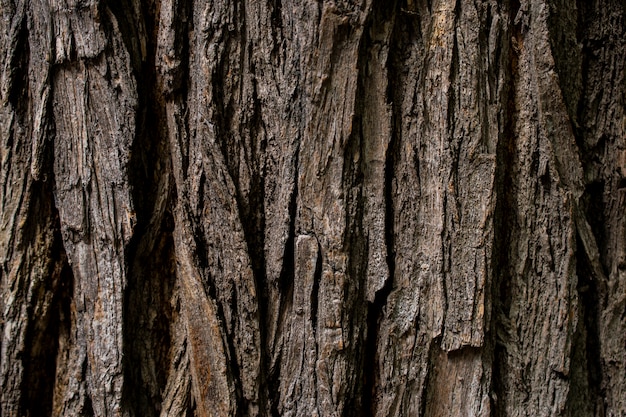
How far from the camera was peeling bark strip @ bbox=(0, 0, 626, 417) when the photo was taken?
1239mm

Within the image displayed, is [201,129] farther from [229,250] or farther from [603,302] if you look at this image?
[603,302]

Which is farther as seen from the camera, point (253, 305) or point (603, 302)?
point (603, 302)

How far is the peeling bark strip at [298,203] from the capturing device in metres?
1.24

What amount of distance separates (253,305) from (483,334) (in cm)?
52

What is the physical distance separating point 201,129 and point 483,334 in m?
0.78

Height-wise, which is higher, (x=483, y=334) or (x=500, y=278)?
(x=500, y=278)

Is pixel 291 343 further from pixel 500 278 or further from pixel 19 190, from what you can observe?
pixel 19 190

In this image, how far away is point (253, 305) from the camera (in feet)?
4.12

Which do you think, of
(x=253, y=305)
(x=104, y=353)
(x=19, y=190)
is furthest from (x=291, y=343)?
(x=19, y=190)

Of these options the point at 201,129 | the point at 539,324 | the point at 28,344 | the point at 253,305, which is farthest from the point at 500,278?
the point at 28,344

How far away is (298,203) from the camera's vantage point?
1258mm

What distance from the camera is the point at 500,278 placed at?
1312mm

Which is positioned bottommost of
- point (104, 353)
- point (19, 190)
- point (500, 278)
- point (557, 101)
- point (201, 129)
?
point (104, 353)

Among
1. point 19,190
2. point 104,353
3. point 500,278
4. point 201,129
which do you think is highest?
point 201,129
